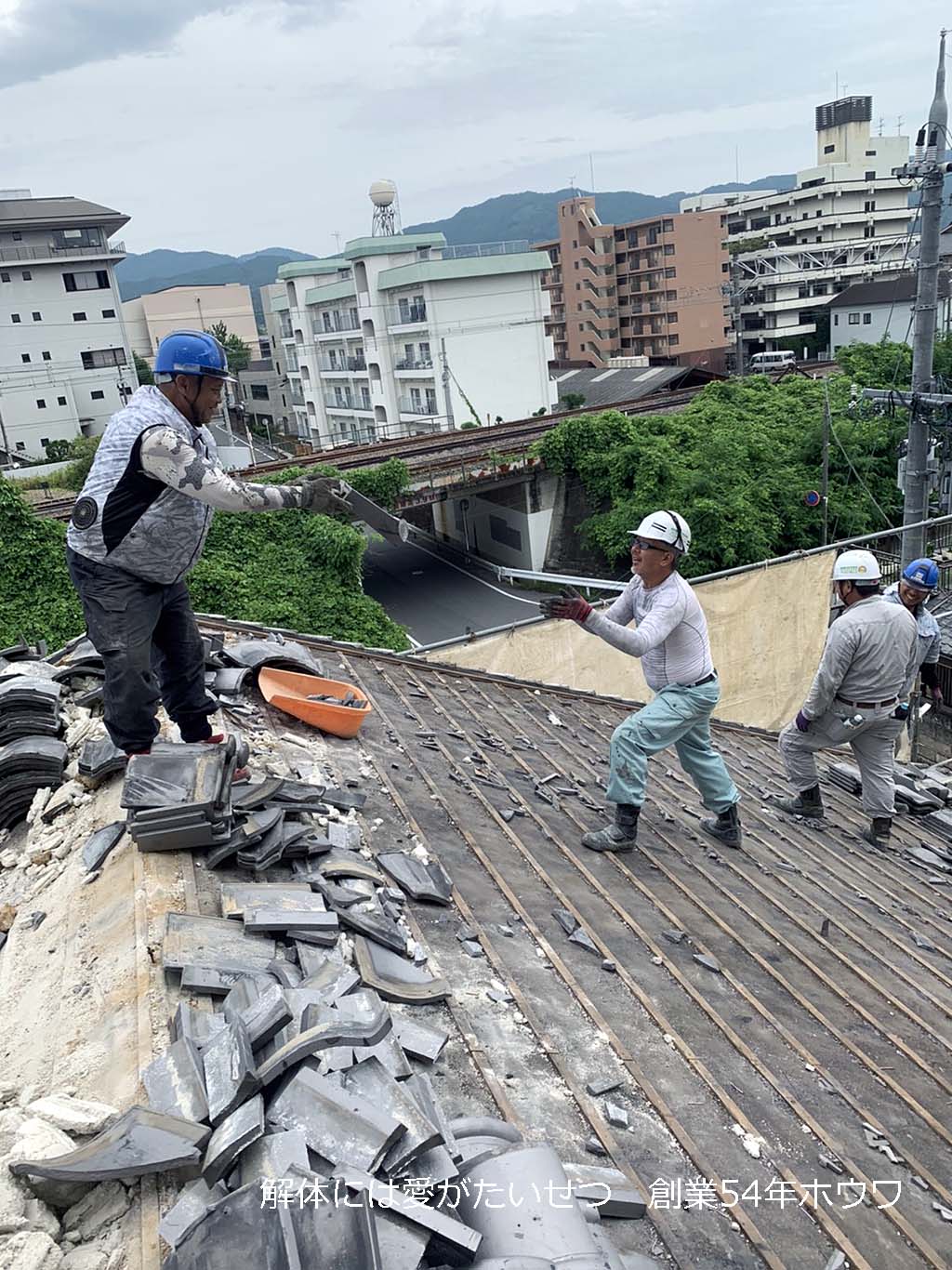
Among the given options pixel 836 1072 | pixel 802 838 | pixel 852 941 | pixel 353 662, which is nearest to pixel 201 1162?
pixel 836 1072

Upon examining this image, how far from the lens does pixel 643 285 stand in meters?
56.7

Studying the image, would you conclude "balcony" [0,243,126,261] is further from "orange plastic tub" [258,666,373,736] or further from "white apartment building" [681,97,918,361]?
"orange plastic tub" [258,666,373,736]

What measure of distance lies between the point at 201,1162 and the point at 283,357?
63.8 metres

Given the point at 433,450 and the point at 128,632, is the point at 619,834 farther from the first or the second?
the point at 433,450

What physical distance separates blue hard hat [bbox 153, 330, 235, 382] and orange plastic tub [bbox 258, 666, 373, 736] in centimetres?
246

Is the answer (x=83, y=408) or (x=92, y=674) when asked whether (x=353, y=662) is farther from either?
(x=83, y=408)

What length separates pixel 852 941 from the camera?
438 cm

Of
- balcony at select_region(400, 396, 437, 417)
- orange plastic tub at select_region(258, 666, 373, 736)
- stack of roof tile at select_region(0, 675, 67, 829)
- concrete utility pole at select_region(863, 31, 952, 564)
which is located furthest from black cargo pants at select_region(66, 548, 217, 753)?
balcony at select_region(400, 396, 437, 417)

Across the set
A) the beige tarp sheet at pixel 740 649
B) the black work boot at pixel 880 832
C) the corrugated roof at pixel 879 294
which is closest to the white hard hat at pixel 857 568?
the black work boot at pixel 880 832

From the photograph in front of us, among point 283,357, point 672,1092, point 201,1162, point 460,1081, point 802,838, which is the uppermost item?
point 283,357

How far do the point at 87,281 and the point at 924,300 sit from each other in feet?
139

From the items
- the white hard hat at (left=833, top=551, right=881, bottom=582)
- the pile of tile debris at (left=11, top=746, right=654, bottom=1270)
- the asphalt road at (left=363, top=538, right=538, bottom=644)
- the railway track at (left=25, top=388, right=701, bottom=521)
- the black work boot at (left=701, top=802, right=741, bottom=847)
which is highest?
the white hard hat at (left=833, top=551, right=881, bottom=582)

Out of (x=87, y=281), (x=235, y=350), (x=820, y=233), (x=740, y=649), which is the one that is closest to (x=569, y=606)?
(x=740, y=649)

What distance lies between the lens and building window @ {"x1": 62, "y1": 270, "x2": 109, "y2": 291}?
4222 centimetres
